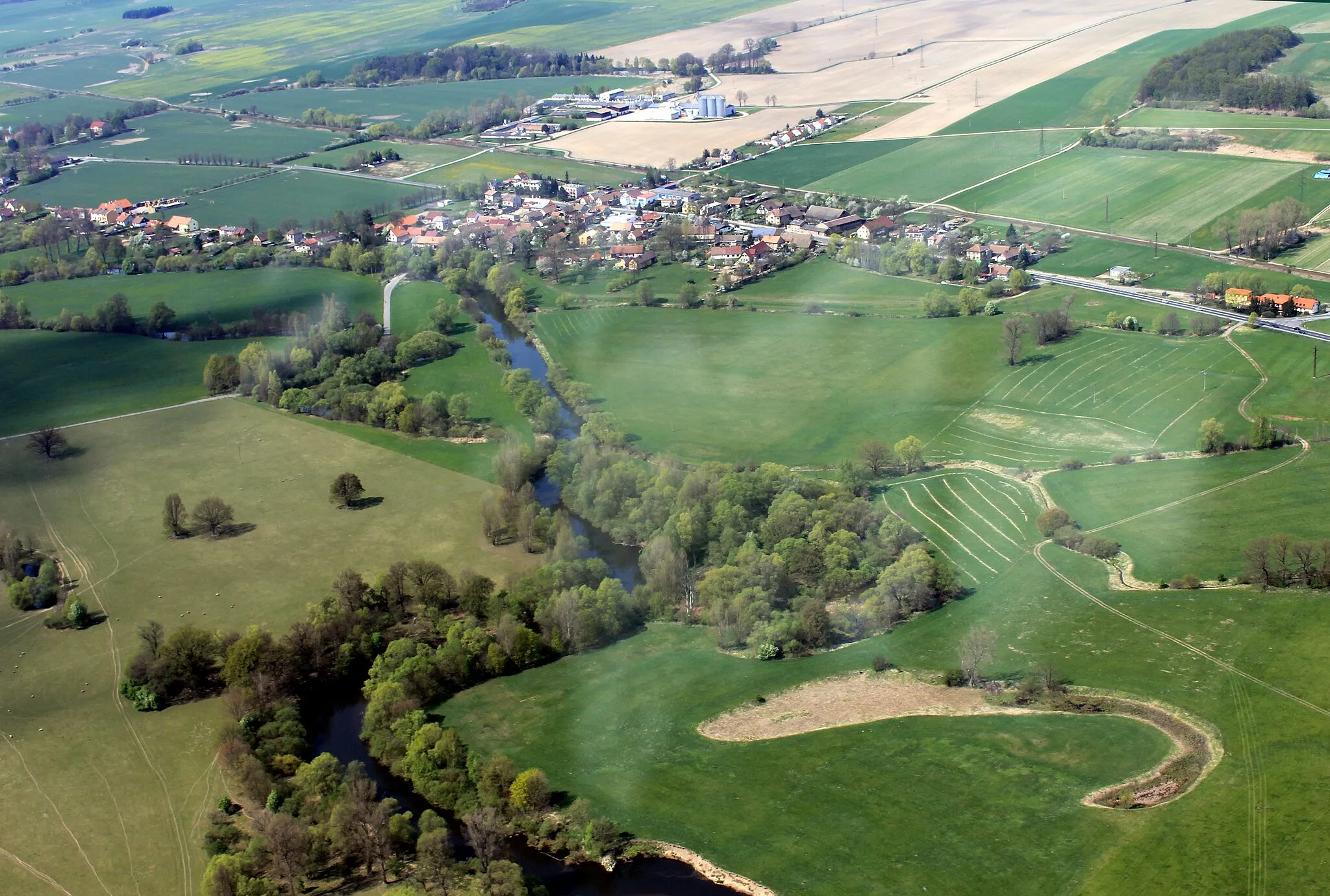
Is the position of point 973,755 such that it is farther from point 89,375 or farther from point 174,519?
point 89,375

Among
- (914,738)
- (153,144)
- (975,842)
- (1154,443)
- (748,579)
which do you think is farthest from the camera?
(153,144)

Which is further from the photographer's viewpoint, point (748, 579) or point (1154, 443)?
point (1154, 443)

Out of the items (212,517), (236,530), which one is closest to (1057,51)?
(236,530)

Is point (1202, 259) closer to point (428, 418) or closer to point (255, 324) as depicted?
point (428, 418)

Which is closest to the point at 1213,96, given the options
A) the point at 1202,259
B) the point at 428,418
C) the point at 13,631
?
the point at 1202,259

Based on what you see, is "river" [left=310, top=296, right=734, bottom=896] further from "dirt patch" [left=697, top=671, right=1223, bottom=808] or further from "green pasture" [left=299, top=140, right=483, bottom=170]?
"green pasture" [left=299, top=140, right=483, bottom=170]

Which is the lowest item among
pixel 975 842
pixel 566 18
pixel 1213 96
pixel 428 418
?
pixel 975 842

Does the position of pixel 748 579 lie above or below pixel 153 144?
below
